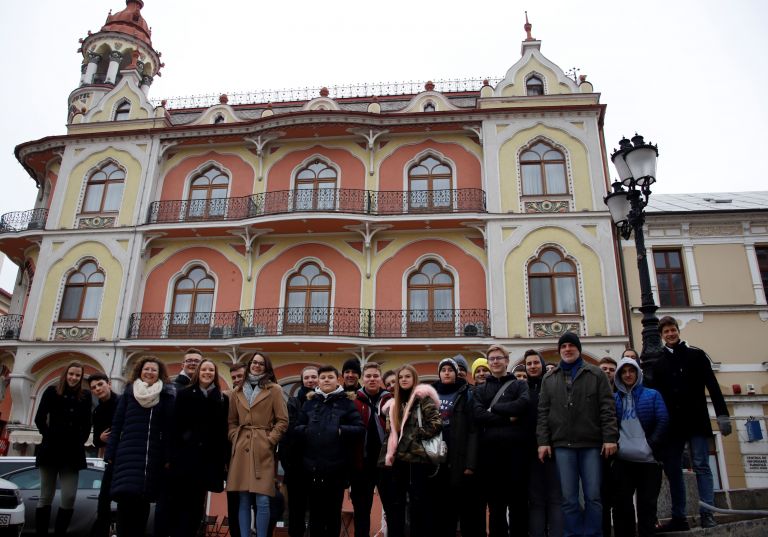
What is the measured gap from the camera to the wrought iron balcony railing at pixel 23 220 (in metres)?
18.4

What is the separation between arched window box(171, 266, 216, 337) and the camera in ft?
54.7

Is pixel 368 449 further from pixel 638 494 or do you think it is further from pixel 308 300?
pixel 308 300

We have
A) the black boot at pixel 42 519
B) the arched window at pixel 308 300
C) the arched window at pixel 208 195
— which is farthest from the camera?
the arched window at pixel 208 195

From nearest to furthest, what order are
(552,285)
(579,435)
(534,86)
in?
(579,435)
(552,285)
(534,86)

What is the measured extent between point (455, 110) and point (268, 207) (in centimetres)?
636

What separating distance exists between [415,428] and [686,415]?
3.03m

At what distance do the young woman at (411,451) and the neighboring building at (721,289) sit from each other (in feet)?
40.4

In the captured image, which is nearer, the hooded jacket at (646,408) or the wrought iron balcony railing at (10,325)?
the hooded jacket at (646,408)

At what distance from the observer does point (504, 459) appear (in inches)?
230

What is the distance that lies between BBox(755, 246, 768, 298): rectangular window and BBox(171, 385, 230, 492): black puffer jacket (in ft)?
55.5

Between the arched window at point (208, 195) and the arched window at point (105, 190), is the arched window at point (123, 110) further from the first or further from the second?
the arched window at point (208, 195)

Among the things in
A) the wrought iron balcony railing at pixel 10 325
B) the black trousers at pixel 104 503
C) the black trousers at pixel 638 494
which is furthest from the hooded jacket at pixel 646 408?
the wrought iron balcony railing at pixel 10 325

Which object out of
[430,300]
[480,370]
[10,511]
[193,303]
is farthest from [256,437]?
[193,303]

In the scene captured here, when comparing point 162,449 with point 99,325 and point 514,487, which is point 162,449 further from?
point 99,325
